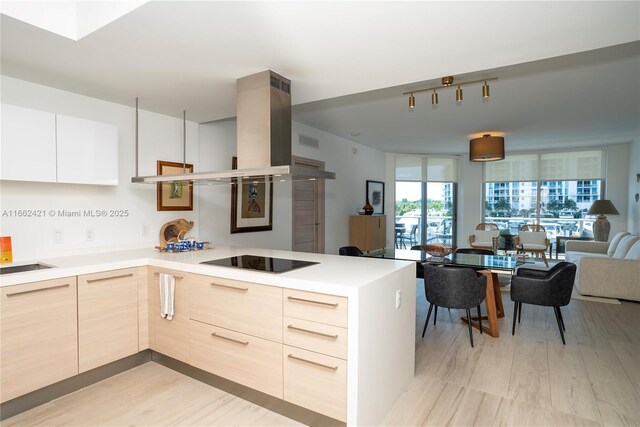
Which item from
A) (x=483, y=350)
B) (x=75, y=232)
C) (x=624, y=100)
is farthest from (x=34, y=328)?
(x=624, y=100)

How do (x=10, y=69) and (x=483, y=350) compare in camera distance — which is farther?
(x=483, y=350)

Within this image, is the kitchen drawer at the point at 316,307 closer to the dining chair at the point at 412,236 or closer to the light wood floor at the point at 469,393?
the light wood floor at the point at 469,393

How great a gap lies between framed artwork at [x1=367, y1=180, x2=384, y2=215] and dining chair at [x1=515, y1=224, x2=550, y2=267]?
2.89 meters

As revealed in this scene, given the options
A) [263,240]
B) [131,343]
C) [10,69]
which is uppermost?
[10,69]

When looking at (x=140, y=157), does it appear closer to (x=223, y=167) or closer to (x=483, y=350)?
(x=223, y=167)

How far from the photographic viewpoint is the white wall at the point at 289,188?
3865 millimetres

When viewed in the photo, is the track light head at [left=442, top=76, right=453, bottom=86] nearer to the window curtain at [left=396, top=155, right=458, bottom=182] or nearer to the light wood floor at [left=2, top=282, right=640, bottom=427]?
the light wood floor at [left=2, top=282, right=640, bottom=427]

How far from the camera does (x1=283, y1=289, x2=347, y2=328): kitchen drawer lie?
182cm

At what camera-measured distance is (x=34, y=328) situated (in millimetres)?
2135

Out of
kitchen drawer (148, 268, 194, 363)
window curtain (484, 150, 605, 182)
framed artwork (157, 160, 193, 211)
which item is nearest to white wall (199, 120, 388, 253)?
framed artwork (157, 160, 193, 211)

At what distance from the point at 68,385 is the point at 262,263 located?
1559mm

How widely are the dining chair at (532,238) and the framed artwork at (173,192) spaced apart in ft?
21.2

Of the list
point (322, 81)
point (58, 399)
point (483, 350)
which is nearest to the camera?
point (58, 399)

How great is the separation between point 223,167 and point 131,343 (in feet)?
6.69
